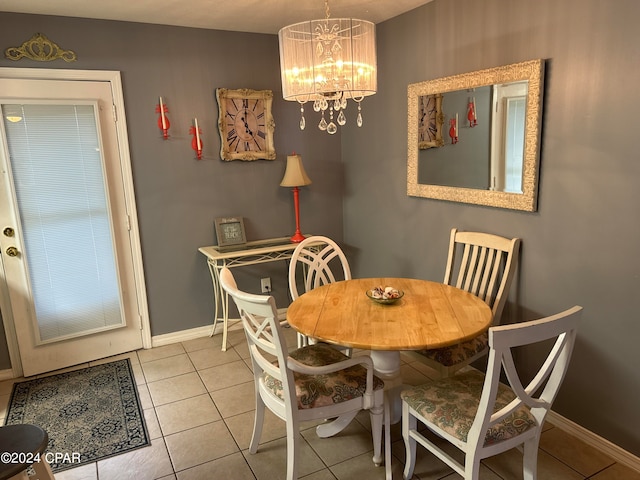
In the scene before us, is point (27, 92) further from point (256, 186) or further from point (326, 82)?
point (326, 82)

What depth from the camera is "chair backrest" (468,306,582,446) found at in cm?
144

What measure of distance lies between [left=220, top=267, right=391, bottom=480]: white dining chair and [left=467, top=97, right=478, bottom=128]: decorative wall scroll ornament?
5.06 feet

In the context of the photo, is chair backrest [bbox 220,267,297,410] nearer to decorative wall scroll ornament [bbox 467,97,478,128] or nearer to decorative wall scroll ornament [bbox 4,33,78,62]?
decorative wall scroll ornament [bbox 467,97,478,128]

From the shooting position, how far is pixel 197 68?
3.33 meters

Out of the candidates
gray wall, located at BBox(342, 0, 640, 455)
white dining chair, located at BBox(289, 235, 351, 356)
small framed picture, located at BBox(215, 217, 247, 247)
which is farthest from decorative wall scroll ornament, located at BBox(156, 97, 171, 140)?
gray wall, located at BBox(342, 0, 640, 455)

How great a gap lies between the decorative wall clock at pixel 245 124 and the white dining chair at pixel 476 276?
5.59 ft

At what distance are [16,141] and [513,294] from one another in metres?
3.19

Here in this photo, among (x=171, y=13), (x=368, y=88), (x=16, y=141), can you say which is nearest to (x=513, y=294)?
(x=368, y=88)

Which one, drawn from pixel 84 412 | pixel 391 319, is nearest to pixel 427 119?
pixel 391 319

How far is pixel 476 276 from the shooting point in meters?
2.63

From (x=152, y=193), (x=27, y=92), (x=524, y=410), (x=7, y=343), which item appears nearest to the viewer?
(x=524, y=410)

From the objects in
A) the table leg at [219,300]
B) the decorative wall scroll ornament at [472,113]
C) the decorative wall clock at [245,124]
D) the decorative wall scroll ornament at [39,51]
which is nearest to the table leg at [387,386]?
the table leg at [219,300]

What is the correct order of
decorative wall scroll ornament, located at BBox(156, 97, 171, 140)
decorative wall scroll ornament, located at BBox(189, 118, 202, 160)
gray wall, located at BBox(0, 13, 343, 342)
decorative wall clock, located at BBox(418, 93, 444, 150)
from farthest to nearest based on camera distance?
1. decorative wall scroll ornament, located at BBox(189, 118, 202, 160)
2. decorative wall scroll ornament, located at BBox(156, 97, 171, 140)
3. gray wall, located at BBox(0, 13, 343, 342)
4. decorative wall clock, located at BBox(418, 93, 444, 150)

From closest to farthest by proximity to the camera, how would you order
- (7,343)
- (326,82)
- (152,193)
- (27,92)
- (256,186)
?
(326,82) → (27,92) → (7,343) → (152,193) → (256,186)
